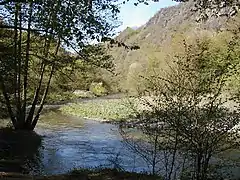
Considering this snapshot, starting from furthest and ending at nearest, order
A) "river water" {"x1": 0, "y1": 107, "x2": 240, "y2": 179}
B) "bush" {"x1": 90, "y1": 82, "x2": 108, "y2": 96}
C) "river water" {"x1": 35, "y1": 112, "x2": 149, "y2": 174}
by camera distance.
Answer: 1. "bush" {"x1": 90, "y1": 82, "x2": 108, "y2": 96}
2. "river water" {"x1": 35, "y1": 112, "x2": 149, "y2": 174}
3. "river water" {"x1": 0, "y1": 107, "x2": 240, "y2": 179}

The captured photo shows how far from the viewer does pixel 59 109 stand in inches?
1227

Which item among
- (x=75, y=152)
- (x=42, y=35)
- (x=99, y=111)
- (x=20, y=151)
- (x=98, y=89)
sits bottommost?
(x=75, y=152)

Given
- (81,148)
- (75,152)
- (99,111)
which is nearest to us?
(75,152)

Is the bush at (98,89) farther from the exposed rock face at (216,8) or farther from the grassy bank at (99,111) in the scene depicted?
the exposed rock face at (216,8)

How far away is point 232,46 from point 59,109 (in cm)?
2531

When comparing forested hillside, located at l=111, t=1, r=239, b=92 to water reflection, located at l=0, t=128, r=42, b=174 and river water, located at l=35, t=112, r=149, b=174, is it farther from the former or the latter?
water reflection, located at l=0, t=128, r=42, b=174

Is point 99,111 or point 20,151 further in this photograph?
point 99,111

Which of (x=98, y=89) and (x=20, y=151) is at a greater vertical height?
(x=98, y=89)

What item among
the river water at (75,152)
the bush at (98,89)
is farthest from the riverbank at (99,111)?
the bush at (98,89)

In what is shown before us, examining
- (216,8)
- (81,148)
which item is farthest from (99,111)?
(216,8)

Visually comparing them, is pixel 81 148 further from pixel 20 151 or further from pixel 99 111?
pixel 99 111

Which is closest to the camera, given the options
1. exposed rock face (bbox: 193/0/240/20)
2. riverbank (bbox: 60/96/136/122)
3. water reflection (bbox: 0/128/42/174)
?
exposed rock face (bbox: 193/0/240/20)

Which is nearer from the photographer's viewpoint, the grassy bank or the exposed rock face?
the exposed rock face

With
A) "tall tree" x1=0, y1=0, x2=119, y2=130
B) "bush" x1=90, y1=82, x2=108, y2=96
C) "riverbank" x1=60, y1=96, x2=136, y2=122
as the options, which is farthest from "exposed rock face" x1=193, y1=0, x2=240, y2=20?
"bush" x1=90, y1=82, x2=108, y2=96
